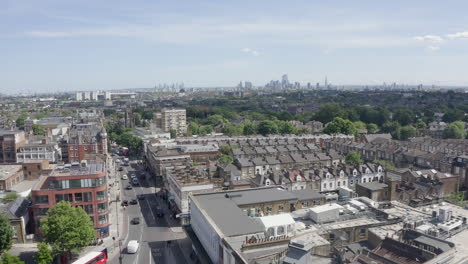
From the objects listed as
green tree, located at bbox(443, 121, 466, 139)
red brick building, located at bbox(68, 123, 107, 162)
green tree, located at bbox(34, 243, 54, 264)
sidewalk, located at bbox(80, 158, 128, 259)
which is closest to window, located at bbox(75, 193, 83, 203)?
sidewalk, located at bbox(80, 158, 128, 259)

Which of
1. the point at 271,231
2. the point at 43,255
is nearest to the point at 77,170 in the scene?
the point at 43,255

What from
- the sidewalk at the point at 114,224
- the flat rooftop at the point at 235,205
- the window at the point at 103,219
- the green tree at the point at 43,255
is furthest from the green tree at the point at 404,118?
the green tree at the point at 43,255

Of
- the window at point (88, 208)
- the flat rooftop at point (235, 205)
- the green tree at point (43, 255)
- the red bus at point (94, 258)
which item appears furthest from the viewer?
the window at point (88, 208)

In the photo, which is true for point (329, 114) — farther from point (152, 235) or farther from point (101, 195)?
point (101, 195)

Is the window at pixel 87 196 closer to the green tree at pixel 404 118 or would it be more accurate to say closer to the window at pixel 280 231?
the window at pixel 280 231

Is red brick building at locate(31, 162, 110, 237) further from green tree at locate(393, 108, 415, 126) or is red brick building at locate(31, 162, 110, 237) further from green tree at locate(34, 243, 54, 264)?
green tree at locate(393, 108, 415, 126)

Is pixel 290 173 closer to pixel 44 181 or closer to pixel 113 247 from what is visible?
pixel 113 247
